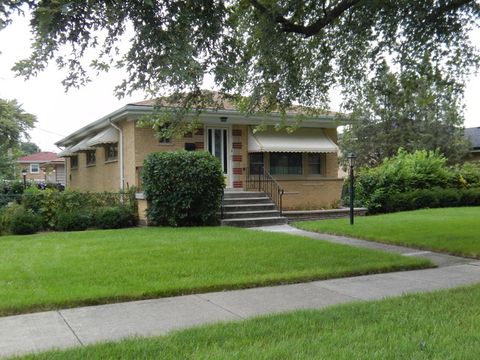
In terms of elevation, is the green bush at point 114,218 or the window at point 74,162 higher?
the window at point 74,162

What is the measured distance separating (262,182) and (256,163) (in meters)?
0.89

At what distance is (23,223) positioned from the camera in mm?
13492

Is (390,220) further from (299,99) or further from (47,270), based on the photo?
(47,270)

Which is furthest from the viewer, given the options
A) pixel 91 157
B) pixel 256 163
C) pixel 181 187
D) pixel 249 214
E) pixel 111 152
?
pixel 91 157

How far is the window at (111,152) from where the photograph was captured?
62.6ft

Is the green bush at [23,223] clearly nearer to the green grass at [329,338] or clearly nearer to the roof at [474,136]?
the green grass at [329,338]

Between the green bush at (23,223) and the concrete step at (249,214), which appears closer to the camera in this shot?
the green bush at (23,223)

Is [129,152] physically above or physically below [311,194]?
above

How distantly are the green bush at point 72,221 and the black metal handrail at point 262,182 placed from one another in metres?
6.14

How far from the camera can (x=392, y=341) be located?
435 centimetres

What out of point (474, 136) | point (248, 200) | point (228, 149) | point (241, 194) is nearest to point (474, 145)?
point (474, 136)

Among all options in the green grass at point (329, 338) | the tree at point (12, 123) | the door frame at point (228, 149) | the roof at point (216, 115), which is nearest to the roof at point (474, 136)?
the roof at point (216, 115)

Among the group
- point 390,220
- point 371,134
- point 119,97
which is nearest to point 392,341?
point 119,97

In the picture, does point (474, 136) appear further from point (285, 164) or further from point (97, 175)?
point (97, 175)
